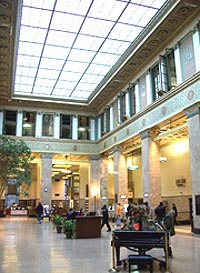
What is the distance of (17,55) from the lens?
16.7 metres

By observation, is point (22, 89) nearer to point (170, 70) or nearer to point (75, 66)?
point (75, 66)

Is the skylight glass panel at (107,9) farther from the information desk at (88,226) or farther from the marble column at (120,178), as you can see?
the marble column at (120,178)

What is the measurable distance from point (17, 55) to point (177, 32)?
8.05 meters

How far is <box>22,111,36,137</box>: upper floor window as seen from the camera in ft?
77.4

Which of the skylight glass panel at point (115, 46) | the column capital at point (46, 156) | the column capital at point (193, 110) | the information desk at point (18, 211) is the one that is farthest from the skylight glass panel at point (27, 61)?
the information desk at point (18, 211)

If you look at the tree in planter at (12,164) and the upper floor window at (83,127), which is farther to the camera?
the upper floor window at (83,127)

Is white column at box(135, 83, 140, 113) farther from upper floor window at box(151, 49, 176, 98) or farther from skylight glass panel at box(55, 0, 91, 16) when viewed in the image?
skylight glass panel at box(55, 0, 91, 16)

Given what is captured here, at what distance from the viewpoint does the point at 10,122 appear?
2341cm

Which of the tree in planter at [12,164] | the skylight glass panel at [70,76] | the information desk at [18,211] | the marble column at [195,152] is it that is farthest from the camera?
the information desk at [18,211]

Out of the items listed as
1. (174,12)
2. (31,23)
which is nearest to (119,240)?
(174,12)

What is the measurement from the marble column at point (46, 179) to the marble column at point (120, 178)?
18.3ft

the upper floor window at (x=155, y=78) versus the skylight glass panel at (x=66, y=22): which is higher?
the skylight glass panel at (x=66, y=22)

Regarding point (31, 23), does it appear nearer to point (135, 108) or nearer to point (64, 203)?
point (135, 108)

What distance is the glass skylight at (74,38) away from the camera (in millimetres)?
13133
